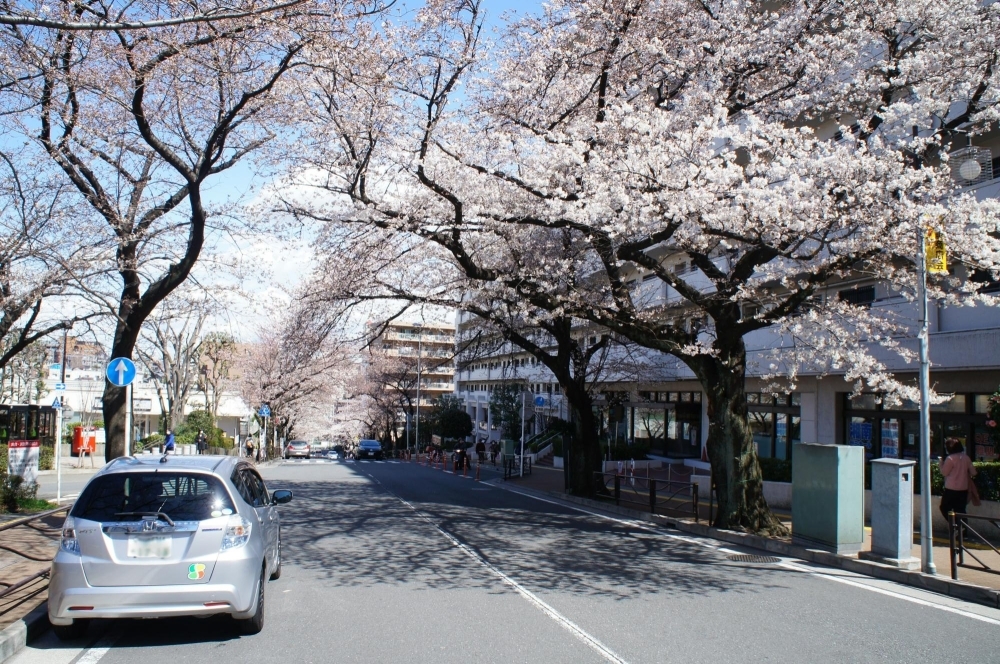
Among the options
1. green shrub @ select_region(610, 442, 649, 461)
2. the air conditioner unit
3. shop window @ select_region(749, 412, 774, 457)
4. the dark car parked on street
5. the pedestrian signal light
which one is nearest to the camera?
the pedestrian signal light

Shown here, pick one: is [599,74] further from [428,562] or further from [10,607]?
[10,607]

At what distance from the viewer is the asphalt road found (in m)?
6.35

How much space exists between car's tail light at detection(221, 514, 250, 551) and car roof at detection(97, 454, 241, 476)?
48 cm

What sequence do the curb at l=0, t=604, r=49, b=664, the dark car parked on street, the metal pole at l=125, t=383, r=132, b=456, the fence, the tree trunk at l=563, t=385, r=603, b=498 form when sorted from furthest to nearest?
the dark car parked on street
the fence
the tree trunk at l=563, t=385, r=603, b=498
the metal pole at l=125, t=383, r=132, b=456
the curb at l=0, t=604, r=49, b=664

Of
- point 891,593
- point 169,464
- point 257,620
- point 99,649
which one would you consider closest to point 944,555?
point 891,593

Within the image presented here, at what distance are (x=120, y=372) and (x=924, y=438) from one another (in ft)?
40.3

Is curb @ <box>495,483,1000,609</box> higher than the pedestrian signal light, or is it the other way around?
the pedestrian signal light

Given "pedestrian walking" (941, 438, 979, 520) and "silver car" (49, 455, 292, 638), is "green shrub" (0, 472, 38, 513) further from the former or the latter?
"pedestrian walking" (941, 438, 979, 520)

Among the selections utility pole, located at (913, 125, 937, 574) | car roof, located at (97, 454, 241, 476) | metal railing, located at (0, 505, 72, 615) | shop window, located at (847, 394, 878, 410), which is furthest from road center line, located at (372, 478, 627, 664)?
shop window, located at (847, 394, 878, 410)

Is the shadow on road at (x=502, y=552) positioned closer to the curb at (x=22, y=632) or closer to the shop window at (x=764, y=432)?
the curb at (x=22, y=632)

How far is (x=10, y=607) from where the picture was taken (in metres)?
7.04

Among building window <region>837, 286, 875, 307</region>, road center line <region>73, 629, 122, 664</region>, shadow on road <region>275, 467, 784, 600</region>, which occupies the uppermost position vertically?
building window <region>837, 286, 875, 307</region>

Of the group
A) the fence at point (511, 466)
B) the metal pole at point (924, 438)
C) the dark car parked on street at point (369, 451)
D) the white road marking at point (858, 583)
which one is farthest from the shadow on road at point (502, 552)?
the dark car parked on street at point (369, 451)

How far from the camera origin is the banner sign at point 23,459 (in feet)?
51.8
